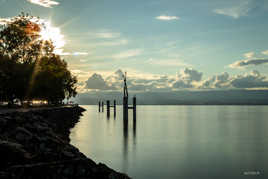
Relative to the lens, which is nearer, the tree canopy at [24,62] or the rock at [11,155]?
the rock at [11,155]

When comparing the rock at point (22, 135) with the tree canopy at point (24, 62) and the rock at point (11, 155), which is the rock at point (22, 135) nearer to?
the rock at point (11, 155)

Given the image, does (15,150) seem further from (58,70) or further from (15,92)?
(58,70)

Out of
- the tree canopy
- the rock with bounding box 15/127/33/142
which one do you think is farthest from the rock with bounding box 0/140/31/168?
the tree canopy

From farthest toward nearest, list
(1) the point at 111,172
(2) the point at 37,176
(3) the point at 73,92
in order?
(3) the point at 73,92, (1) the point at 111,172, (2) the point at 37,176

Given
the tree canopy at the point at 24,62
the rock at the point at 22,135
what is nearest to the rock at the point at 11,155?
the rock at the point at 22,135

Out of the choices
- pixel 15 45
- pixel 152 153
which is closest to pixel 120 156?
pixel 152 153

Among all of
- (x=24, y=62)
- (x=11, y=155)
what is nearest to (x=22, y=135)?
(x=11, y=155)

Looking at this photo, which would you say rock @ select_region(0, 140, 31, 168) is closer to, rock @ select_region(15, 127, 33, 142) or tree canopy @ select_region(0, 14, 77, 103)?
rock @ select_region(15, 127, 33, 142)

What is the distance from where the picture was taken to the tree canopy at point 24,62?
46062mm

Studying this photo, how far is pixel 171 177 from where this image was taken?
18.6 metres

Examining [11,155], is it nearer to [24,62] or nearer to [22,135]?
[22,135]

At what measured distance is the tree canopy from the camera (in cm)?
4606

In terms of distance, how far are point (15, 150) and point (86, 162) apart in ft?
12.9

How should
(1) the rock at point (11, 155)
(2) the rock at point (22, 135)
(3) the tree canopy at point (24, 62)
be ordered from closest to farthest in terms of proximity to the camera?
(1) the rock at point (11, 155)
(2) the rock at point (22, 135)
(3) the tree canopy at point (24, 62)
